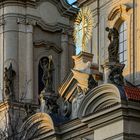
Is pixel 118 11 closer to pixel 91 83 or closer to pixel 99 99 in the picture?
pixel 91 83

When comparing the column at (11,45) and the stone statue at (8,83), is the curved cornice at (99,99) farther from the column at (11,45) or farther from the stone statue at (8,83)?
the column at (11,45)

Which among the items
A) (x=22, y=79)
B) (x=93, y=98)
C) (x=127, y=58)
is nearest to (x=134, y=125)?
(x=93, y=98)

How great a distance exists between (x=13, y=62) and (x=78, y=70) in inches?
247

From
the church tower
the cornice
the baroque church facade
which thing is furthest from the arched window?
the cornice

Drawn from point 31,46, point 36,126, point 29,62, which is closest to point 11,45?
point 31,46

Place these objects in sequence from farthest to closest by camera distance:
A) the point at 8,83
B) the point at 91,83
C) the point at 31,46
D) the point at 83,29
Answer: the point at 31,46 → the point at 8,83 → the point at 83,29 → the point at 91,83

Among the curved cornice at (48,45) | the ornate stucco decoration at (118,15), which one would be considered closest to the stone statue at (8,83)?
the curved cornice at (48,45)

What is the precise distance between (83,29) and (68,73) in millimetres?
2619

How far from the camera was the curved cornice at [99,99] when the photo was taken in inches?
1055

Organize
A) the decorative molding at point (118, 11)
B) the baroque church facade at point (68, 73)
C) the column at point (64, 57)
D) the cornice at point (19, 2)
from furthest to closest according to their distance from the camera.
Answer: the column at point (64, 57) → the cornice at point (19, 2) → the decorative molding at point (118, 11) → the baroque church facade at point (68, 73)

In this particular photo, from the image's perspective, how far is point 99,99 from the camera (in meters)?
27.5

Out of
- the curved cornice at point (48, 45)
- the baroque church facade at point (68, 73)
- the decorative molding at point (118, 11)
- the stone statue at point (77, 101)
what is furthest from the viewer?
the curved cornice at point (48, 45)

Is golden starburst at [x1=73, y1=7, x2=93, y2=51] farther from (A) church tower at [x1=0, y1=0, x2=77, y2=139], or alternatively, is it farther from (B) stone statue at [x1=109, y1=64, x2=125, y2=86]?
(B) stone statue at [x1=109, y1=64, x2=125, y2=86]

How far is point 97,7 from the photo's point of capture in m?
32.8
